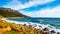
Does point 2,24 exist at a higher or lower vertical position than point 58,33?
higher

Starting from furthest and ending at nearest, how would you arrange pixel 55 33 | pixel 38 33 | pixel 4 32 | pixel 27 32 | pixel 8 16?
1. pixel 8 16
2. pixel 55 33
3. pixel 38 33
4. pixel 27 32
5. pixel 4 32

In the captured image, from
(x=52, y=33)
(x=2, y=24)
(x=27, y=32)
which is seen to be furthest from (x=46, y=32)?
(x=2, y=24)

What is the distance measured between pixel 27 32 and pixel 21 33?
1.50ft

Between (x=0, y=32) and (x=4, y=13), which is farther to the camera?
(x=4, y=13)

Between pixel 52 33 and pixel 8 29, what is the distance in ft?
6.57

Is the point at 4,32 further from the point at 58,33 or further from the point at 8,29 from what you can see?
the point at 58,33

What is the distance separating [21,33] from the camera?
4895mm

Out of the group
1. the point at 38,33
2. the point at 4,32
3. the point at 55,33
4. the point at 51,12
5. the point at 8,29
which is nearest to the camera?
the point at 4,32

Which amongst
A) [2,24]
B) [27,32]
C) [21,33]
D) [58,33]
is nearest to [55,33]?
[58,33]

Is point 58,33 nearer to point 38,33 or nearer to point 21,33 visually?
point 38,33

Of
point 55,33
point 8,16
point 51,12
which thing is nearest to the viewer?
point 55,33

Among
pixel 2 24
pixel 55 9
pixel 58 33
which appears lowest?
pixel 58 33

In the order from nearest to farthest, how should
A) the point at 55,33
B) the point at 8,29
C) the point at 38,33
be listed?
the point at 8,29 → the point at 38,33 → the point at 55,33

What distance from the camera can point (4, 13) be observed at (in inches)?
328
